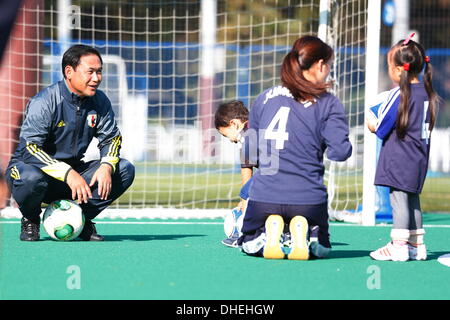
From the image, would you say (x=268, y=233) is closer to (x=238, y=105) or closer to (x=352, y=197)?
(x=238, y=105)

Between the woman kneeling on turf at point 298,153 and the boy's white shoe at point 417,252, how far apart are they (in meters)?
0.54

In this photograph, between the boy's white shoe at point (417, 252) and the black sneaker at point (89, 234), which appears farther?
the black sneaker at point (89, 234)

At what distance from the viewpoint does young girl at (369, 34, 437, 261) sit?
5.34 metres

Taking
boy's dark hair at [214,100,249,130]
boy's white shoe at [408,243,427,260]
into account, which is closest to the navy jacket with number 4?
boy's white shoe at [408,243,427,260]

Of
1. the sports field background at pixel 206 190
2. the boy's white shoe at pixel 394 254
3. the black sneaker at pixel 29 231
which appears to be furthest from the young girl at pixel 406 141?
the sports field background at pixel 206 190

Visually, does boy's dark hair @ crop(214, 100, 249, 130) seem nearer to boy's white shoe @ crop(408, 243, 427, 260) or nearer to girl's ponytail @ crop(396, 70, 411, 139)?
girl's ponytail @ crop(396, 70, 411, 139)

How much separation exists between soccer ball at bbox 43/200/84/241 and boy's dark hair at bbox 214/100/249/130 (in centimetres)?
115

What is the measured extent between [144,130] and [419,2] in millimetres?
12578

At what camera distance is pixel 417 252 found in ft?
17.7

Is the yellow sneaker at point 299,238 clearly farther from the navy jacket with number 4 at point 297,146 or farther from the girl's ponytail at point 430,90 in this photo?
the girl's ponytail at point 430,90

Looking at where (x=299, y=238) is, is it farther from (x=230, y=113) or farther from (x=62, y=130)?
(x=62, y=130)

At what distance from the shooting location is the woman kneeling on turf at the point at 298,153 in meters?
5.14

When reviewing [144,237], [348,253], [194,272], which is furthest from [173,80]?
[194,272]

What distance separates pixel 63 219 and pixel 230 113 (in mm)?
1345
